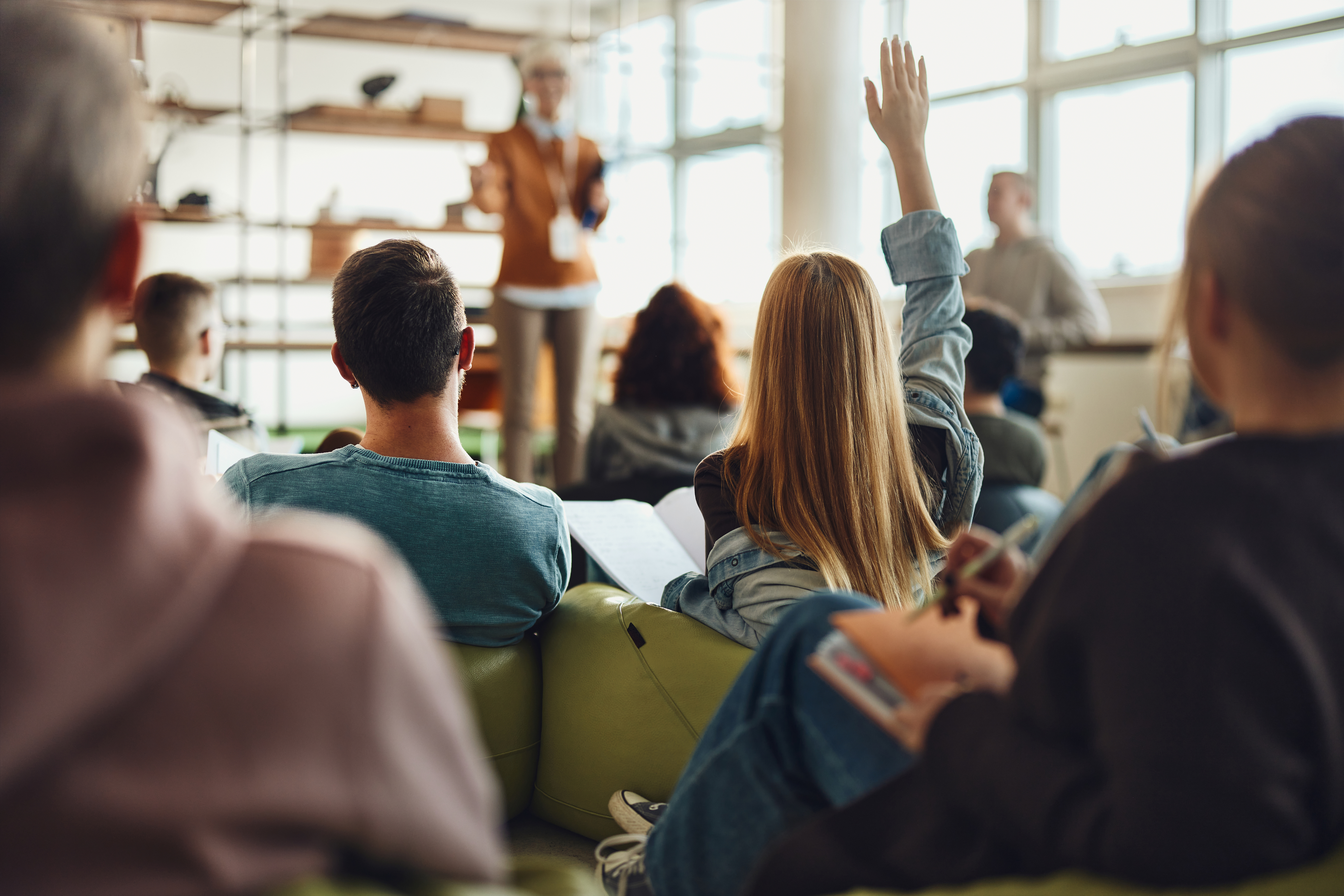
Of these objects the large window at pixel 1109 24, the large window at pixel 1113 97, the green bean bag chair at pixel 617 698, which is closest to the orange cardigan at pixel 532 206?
the green bean bag chair at pixel 617 698

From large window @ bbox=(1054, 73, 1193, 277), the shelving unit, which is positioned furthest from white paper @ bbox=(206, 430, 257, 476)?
large window @ bbox=(1054, 73, 1193, 277)

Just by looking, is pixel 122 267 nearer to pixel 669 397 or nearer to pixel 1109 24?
pixel 669 397

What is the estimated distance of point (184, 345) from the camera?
2.48m

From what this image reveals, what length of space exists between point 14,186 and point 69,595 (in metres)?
0.20

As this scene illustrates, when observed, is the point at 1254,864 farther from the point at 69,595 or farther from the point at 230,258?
the point at 230,258

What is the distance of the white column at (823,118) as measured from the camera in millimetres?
5379

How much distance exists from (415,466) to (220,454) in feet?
1.58

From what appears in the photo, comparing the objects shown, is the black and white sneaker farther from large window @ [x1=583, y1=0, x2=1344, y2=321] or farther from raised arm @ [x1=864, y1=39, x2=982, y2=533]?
large window @ [x1=583, y1=0, x2=1344, y2=321]

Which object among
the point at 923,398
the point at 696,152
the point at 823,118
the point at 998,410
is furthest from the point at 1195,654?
the point at 696,152

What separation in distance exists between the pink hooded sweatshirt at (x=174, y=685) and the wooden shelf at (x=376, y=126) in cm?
502

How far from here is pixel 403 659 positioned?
1.93ft

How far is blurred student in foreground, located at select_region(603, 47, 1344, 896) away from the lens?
730 millimetres

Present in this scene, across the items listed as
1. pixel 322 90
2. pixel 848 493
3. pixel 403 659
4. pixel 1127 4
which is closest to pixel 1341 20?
pixel 1127 4

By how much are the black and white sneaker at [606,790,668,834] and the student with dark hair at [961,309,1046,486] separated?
51.2 inches
